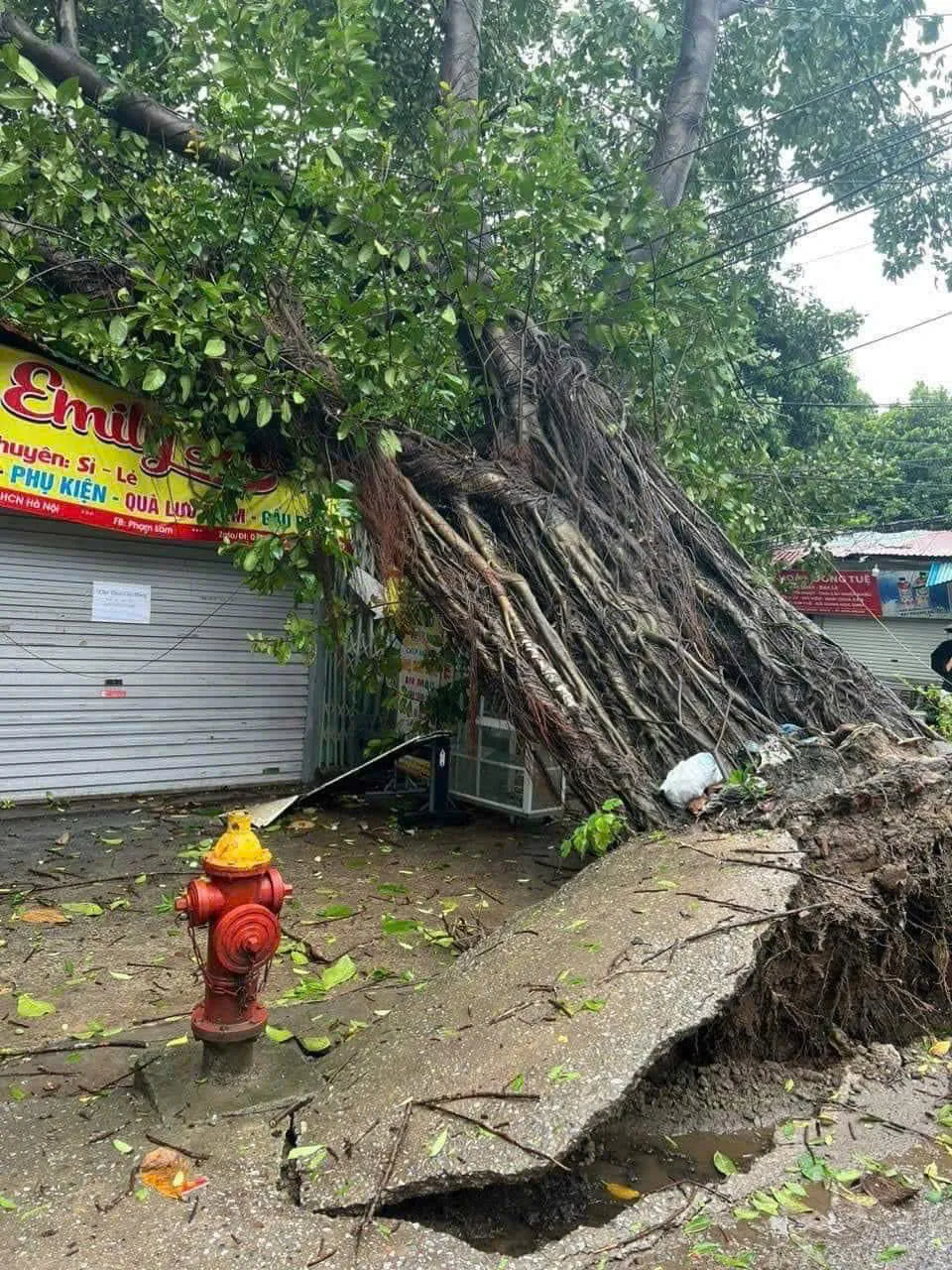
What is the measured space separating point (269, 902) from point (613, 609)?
3571 millimetres

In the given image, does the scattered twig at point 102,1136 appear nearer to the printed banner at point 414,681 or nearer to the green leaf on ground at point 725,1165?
the green leaf on ground at point 725,1165

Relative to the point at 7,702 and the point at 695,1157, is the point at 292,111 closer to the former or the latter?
the point at 7,702

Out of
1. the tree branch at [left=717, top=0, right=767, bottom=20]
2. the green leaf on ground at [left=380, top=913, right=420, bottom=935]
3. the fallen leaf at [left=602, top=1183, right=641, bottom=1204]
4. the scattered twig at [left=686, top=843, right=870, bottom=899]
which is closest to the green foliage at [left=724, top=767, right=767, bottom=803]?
the scattered twig at [left=686, top=843, right=870, bottom=899]

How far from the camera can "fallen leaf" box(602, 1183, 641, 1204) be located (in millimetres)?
2906

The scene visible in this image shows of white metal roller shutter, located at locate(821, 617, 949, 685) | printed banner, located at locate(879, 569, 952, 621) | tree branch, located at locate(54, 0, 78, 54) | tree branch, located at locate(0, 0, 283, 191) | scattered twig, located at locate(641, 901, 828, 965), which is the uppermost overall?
tree branch, located at locate(54, 0, 78, 54)

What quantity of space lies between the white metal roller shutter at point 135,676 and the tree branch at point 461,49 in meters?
4.91

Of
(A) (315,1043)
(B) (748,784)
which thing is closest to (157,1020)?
(A) (315,1043)

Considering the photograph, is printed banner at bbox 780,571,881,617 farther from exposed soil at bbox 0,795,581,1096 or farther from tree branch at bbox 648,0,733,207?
exposed soil at bbox 0,795,581,1096

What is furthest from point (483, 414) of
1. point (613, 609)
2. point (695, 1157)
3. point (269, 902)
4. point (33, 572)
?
point (695, 1157)

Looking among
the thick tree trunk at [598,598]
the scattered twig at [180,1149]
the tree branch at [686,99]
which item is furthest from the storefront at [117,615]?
the scattered twig at [180,1149]

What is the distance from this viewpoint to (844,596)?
20.0 m

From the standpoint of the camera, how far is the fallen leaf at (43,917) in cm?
527

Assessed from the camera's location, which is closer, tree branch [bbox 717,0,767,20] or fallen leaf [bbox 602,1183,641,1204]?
fallen leaf [bbox 602,1183,641,1204]

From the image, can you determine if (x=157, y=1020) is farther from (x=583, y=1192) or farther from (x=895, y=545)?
(x=895, y=545)
